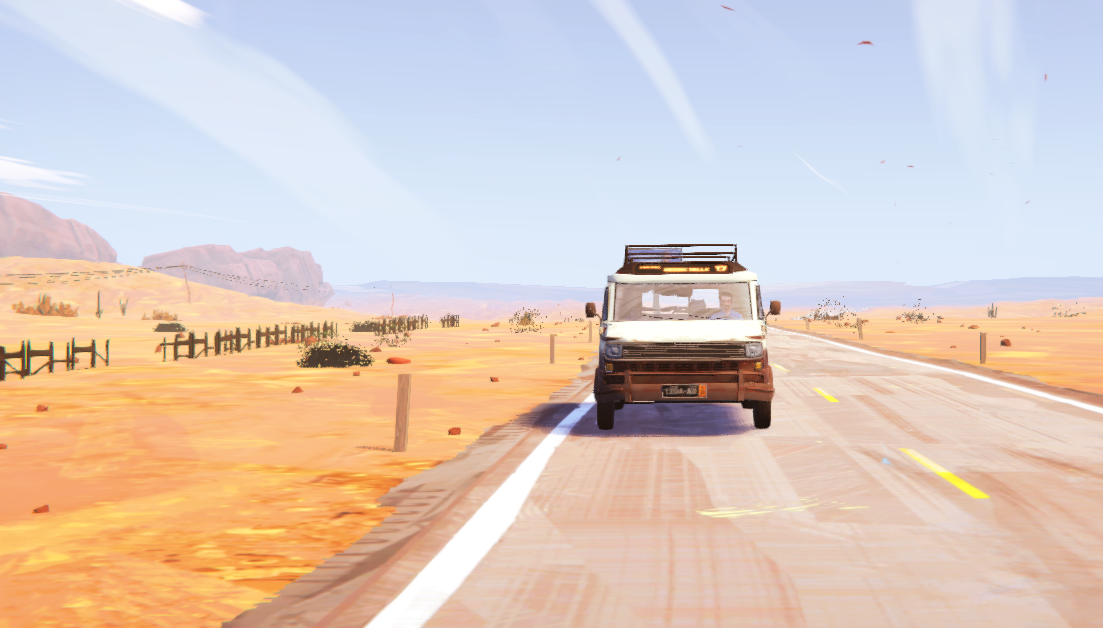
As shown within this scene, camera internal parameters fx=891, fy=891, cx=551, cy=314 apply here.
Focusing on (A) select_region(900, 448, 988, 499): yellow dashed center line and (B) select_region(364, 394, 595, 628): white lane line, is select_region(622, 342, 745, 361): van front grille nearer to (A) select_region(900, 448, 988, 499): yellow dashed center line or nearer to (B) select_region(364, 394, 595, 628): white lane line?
(A) select_region(900, 448, 988, 499): yellow dashed center line

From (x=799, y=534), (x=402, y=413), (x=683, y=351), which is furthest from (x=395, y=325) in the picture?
(x=799, y=534)

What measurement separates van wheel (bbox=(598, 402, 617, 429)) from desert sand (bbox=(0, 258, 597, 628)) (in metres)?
1.79

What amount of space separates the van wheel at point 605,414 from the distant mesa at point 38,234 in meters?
184

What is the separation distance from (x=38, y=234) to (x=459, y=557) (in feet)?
668

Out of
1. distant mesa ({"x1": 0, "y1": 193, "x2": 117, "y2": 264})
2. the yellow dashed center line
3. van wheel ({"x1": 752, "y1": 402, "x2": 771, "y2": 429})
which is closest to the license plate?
van wheel ({"x1": 752, "y1": 402, "x2": 771, "y2": 429})

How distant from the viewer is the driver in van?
12367 mm

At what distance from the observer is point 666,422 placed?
1325 centimetres

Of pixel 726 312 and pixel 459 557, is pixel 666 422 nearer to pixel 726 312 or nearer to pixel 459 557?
pixel 726 312

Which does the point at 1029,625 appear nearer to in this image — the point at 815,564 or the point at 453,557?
the point at 815,564

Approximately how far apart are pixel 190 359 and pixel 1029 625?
103 ft

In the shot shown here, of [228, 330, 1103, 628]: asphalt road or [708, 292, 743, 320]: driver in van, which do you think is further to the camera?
[708, 292, 743, 320]: driver in van

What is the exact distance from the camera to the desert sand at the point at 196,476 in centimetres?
537

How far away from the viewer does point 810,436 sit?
11.5 m

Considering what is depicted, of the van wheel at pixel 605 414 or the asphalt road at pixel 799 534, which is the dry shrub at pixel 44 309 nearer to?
the van wheel at pixel 605 414
